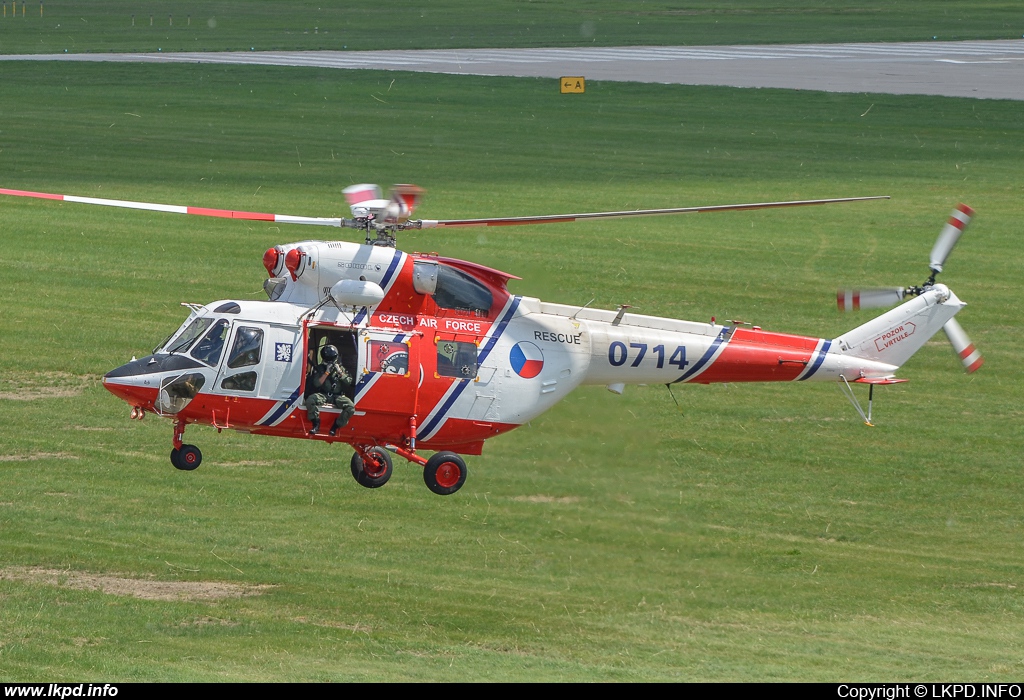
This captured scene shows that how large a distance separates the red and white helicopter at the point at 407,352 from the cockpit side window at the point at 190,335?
2cm

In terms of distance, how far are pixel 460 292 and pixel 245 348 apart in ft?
11.2

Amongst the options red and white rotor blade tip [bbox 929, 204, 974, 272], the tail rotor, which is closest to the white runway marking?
red and white rotor blade tip [bbox 929, 204, 974, 272]

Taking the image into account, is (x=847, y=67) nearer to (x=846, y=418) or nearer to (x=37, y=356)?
(x=846, y=418)

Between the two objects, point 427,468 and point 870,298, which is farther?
point 870,298

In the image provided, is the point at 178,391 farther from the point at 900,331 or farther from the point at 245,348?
the point at 900,331

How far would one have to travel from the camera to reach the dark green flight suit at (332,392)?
796 inches

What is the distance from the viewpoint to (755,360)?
22141 millimetres

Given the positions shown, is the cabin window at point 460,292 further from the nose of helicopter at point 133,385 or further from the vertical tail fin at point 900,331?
the vertical tail fin at point 900,331

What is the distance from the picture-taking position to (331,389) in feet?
66.6

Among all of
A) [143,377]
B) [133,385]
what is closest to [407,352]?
[143,377]

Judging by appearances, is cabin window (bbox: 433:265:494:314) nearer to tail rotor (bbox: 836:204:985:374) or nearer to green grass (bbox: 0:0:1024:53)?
tail rotor (bbox: 836:204:985:374)

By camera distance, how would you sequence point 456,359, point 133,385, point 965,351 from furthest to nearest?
point 965,351, point 456,359, point 133,385

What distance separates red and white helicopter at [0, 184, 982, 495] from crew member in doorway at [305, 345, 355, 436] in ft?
0.49

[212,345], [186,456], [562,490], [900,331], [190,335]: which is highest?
[900,331]
